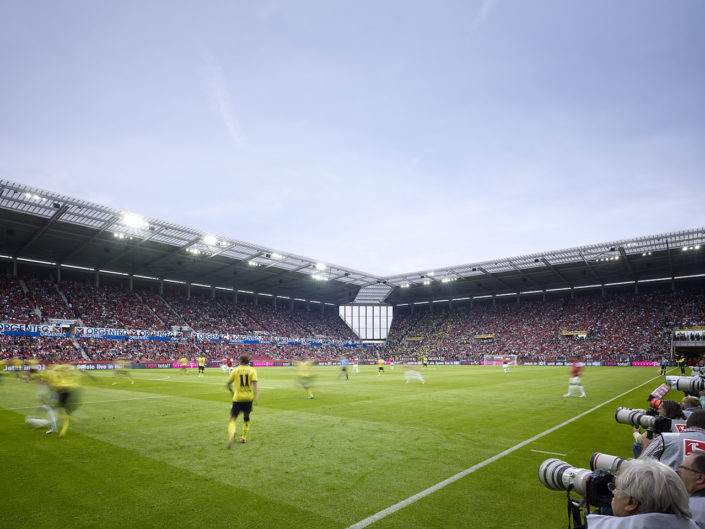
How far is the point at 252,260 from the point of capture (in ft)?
178

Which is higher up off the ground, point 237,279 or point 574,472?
point 237,279

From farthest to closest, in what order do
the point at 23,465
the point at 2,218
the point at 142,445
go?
the point at 2,218 → the point at 142,445 → the point at 23,465

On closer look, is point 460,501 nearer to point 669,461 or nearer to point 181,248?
point 669,461

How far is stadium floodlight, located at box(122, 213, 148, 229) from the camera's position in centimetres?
3722

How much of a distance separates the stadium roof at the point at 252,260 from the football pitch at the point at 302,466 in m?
28.2

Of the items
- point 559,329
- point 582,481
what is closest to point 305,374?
point 582,481

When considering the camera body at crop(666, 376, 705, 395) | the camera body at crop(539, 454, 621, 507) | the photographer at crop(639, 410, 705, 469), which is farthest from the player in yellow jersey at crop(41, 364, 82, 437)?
the camera body at crop(666, 376, 705, 395)

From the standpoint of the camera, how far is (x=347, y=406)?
50.8ft

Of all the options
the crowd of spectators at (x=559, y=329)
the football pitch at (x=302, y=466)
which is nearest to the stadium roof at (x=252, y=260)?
the crowd of spectators at (x=559, y=329)

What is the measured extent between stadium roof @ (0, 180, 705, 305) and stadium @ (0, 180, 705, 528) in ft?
1.23

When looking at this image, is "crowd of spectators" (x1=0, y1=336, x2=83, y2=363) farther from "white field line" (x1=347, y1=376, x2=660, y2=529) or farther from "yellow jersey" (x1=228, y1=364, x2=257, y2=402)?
"white field line" (x1=347, y1=376, x2=660, y2=529)

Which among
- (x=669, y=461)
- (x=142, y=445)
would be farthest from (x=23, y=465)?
(x=669, y=461)

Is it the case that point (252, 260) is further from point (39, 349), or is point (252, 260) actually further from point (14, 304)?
point (14, 304)

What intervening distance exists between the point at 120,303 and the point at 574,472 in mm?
60065
